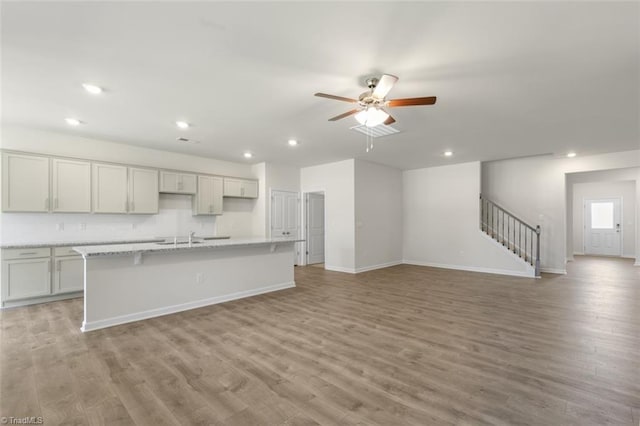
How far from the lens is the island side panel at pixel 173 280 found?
11.3ft

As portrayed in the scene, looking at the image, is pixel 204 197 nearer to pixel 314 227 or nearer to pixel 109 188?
pixel 109 188

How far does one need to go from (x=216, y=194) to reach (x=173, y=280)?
2.95 meters

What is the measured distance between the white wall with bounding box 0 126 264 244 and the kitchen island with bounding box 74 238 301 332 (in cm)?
179

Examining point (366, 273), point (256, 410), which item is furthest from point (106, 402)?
point (366, 273)

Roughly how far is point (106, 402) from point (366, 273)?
5459 mm

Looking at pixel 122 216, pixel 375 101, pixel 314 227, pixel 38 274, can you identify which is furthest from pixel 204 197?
pixel 375 101

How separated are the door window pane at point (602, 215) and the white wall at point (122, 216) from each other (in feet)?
37.2

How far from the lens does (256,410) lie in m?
1.92

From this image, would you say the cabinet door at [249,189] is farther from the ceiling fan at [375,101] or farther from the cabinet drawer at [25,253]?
the ceiling fan at [375,101]

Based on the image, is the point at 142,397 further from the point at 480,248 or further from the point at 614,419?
the point at 480,248

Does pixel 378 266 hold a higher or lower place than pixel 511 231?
lower

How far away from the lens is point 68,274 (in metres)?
4.65

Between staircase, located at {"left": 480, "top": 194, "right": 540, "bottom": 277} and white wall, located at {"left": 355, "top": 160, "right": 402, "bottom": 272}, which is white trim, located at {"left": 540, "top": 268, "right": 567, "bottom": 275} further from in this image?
white wall, located at {"left": 355, "top": 160, "right": 402, "bottom": 272}

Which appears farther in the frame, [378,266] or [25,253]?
[378,266]
